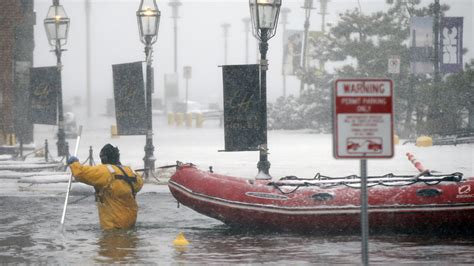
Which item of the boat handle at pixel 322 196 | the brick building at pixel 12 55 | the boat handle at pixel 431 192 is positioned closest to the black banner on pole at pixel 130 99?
the boat handle at pixel 322 196

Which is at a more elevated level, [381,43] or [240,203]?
[381,43]

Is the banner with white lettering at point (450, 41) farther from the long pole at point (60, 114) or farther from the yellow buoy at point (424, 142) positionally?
the long pole at point (60, 114)

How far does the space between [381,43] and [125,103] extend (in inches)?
1015

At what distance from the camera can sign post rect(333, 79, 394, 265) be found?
9.35 metres

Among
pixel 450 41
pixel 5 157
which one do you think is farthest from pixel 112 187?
pixel 450 41

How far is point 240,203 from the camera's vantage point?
1542 centimetres

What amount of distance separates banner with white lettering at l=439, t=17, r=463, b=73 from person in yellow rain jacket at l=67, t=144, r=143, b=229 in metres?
27.7

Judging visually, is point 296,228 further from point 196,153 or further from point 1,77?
point 1,77

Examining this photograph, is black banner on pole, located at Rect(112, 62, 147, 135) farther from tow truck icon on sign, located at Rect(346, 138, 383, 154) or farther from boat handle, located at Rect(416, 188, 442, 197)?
tow truck icon on sign, located at Rect(346, 138, 383, 154)

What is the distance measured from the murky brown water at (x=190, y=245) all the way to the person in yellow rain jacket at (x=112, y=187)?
0.21 m

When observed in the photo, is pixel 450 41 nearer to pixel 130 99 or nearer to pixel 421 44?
pixel 421 44

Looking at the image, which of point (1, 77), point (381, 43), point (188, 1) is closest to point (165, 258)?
point (1, 77)

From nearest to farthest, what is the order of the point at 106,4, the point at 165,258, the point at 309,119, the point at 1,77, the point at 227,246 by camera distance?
the point at 165,258 → the point at 227,246 → the point at 1,77 → the point at 309,119 → the point at 106,4

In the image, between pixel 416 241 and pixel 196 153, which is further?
pixel 196 153
